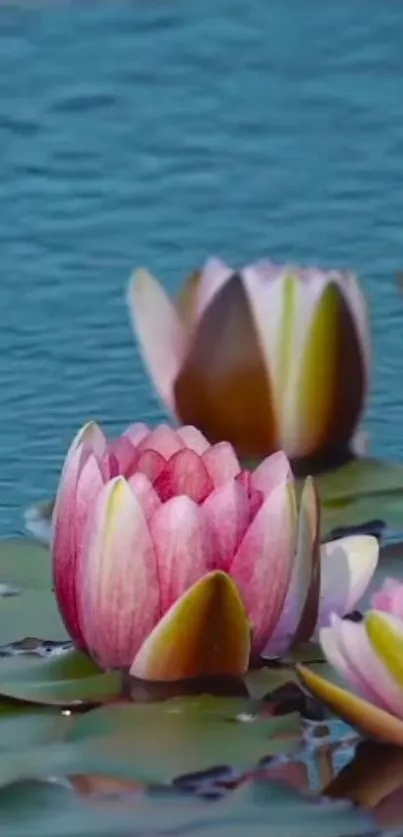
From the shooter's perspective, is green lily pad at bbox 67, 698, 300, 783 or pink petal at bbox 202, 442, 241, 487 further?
pink petal at bbox 202, 442, 241, 487

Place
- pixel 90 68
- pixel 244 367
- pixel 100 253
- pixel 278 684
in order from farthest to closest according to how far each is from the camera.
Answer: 1. pixel 90 68
2. pixel 100 253
3. pixel 244 367
4. pixel 278 684

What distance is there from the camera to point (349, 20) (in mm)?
3318

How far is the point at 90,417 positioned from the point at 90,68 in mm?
1256

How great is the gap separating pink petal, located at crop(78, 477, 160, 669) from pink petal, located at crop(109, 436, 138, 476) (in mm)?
46

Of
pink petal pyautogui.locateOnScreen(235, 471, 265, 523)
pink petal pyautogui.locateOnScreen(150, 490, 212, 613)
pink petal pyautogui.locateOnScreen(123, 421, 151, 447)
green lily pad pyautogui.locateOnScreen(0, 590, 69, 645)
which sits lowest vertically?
green lily pad pyautogui.locateOnScreen(0, 590, 69, 645)

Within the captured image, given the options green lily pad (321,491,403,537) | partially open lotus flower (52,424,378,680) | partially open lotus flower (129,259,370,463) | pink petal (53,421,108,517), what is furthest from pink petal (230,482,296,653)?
partially open lotus flower (129,259,370,463)

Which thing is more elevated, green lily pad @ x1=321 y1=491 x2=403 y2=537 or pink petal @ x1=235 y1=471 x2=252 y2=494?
pink petal @ x1=235 y1=471 x2=252 y2=494

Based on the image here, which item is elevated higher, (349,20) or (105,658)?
(349,20)

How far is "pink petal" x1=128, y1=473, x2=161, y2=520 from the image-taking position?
1255 millimetres

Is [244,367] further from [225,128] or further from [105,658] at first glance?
[225,128]

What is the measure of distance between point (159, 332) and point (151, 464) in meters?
0.41

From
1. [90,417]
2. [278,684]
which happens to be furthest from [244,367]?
[278,684]

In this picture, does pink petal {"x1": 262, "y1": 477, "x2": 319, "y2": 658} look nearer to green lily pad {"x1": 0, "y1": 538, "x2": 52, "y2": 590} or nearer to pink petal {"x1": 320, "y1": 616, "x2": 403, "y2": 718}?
pink petal {"x1": 320, "y1": 616, "x2": 403, "y2": 718}

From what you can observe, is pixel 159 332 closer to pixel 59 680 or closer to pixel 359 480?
pixel 359 480
